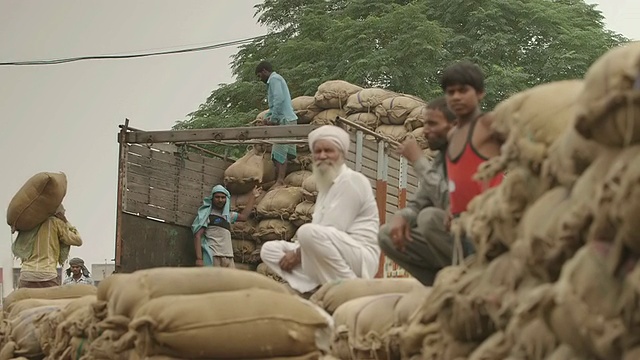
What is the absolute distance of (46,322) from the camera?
884cm

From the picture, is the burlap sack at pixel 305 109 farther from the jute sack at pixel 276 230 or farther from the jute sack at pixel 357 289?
the jute sack at pixel 357 289

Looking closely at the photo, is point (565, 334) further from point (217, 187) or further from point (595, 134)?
point (217, 187)

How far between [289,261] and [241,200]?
528 centimetres

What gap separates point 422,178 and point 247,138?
249 inches

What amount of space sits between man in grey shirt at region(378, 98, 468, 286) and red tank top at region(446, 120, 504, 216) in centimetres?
31

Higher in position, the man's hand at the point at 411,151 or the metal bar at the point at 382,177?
the metal bar at the point at 382,177

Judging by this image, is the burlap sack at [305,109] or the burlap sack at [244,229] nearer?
the burlap sack at [244,229]

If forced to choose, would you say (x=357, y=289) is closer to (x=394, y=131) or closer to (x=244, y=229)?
(x=244, y=229)

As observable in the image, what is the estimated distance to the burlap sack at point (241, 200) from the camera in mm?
13023

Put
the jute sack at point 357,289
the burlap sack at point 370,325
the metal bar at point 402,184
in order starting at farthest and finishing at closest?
the metal bar at point 402,184 < the jute sack at point 357,289 < the burlap sack at point 370,325

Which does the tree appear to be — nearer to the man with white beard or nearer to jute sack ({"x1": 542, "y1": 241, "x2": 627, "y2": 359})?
the man with white beard

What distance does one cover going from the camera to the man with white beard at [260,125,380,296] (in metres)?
7.66

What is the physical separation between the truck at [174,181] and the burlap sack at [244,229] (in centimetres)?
34

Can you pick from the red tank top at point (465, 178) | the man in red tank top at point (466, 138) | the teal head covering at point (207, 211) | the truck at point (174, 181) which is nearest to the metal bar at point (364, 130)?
the truck at point (174, 181)
